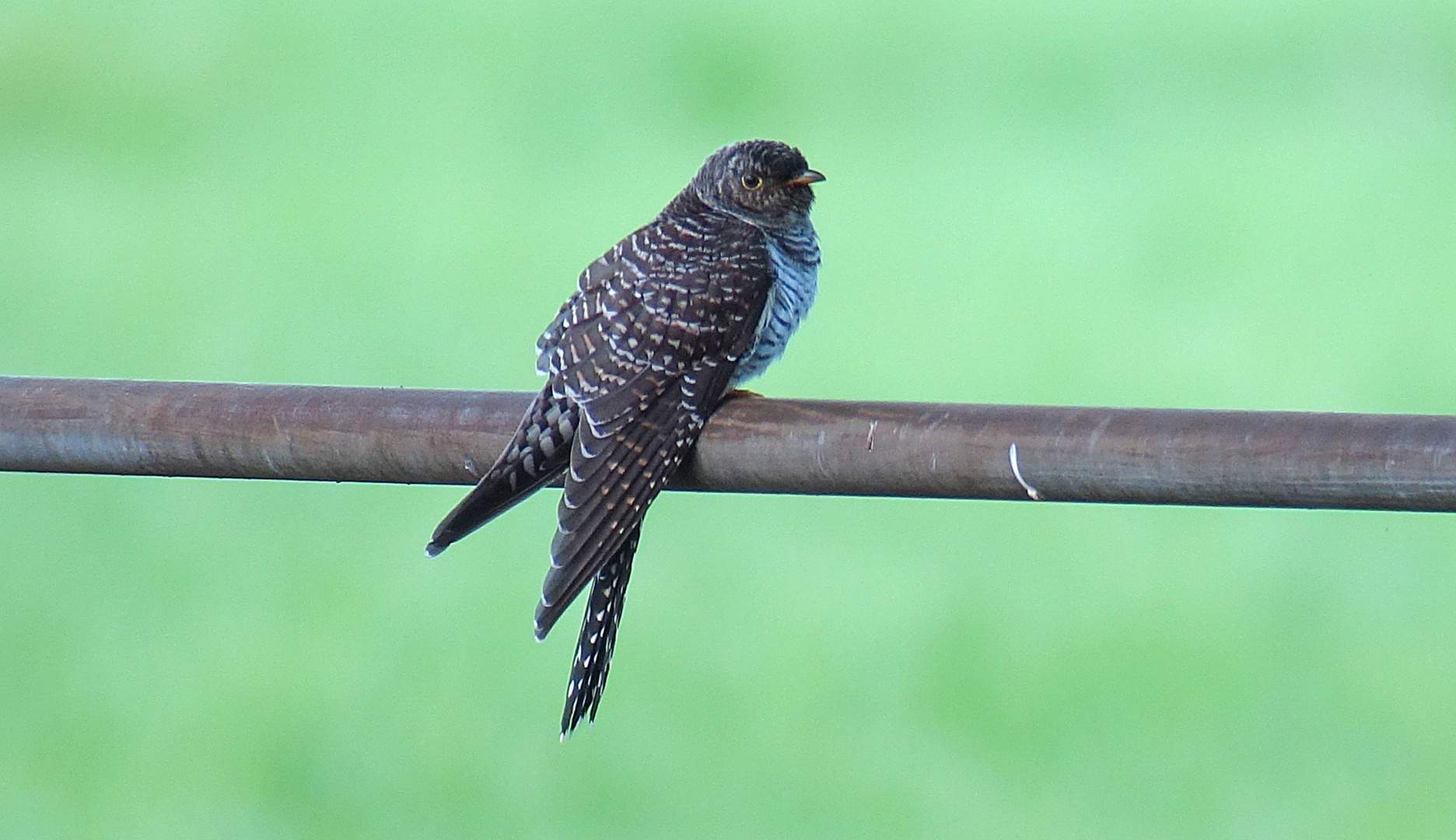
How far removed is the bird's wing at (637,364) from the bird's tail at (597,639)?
10 cm

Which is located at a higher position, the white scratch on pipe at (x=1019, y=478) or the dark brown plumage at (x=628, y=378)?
the white scratch on pipe at (x=1019, y=478)

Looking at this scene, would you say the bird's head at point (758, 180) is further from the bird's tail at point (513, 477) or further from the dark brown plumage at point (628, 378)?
the bird's tail at point (513, 477)

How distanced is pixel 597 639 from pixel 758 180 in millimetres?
686

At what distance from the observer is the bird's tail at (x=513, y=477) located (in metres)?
1.25

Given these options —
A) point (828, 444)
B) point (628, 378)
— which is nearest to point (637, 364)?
point (628, 378)

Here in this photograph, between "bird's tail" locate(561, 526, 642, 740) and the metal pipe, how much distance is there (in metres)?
0.16

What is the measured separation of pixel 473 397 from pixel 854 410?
1.07 ft

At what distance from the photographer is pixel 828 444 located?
111 cm

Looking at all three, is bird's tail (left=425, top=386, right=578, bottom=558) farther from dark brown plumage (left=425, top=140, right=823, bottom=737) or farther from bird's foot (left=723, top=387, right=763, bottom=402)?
bird's foot (left=723, top=387, right=763, bottom=402)

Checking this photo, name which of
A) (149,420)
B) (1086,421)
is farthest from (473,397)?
(1086,421)

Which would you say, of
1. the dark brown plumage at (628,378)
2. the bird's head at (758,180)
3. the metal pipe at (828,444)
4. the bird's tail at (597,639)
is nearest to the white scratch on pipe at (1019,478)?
the metal pipe at (828,444)

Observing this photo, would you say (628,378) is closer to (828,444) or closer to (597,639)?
(597,639)

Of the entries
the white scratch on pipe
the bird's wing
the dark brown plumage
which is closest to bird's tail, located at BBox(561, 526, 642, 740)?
the dark brown plumage

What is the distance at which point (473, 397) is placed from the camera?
1.23 metres
